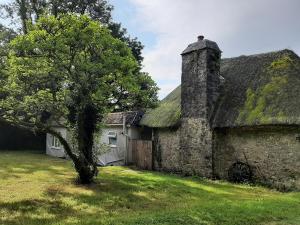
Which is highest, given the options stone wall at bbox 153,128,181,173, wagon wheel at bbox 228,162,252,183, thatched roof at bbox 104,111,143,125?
thatched roof at bbox 104,111,143,125

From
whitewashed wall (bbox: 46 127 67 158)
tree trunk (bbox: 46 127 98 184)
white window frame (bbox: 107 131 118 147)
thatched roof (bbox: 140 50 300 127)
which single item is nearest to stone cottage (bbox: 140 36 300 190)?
thatched roof (bbox: 140 50 300 127)

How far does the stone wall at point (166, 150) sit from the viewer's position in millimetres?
23938

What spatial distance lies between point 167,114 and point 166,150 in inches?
98.1

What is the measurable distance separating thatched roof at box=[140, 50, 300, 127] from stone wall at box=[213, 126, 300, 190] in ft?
2.02

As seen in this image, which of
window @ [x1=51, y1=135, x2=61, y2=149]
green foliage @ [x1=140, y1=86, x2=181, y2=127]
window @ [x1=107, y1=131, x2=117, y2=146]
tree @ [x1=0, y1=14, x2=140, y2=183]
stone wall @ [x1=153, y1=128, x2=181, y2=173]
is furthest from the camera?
window @ [x1=51, y1=135, x2=61, y2=149]

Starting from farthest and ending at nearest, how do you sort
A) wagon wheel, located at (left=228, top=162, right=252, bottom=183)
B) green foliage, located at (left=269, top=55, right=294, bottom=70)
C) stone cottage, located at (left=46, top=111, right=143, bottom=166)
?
stone cottage, located at (left=46, top=111, right=143, bottom=166) < green foliage, located at (left=269, top=55, right=294, bottom=70) < wagon wheel, located at (left=228, top=162, right=252, bottom=183)

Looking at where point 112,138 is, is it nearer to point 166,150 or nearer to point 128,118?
point 128,118

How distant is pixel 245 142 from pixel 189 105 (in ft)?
14.8

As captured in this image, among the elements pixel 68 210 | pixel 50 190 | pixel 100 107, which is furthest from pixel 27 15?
pixel 68 210

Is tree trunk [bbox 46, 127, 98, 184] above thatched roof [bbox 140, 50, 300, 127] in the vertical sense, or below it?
below

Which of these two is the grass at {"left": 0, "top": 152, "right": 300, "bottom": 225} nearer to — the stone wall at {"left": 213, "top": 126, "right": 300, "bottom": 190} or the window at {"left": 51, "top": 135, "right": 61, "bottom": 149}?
the stone wall at {"left": 213, "top": 126, "right": 300, "bottom": 190}

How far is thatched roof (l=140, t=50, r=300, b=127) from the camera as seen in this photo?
1848 centimetres

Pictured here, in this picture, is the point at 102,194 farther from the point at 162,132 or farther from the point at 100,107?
the point at 162,132

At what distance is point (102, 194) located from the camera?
15.2 metres
